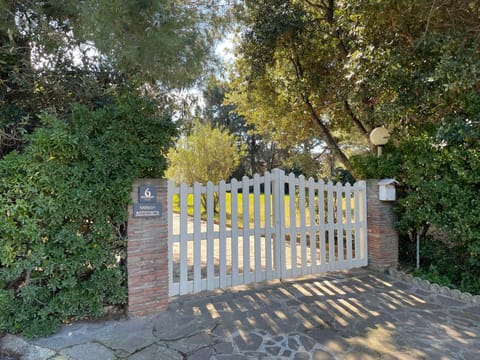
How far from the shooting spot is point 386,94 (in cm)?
508

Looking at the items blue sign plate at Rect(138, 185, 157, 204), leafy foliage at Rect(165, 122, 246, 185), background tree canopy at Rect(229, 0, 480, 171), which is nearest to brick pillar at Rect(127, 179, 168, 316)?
blue sign plate at Rect(138, 185, 157, 204)

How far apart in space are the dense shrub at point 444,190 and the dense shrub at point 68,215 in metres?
3.96

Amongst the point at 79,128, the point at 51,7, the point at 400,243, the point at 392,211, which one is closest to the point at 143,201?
the point at 79,128

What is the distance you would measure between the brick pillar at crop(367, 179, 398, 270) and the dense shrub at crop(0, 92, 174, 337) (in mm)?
3775

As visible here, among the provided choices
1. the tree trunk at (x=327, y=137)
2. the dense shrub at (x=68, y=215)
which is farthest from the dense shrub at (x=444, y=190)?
the dense shrub at (x=68, y=215)

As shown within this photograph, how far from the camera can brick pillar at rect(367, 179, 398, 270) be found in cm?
498

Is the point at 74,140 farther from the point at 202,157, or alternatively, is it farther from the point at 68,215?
the point at 202,157

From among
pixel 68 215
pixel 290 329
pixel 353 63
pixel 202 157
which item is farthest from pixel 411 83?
pixel 202 157

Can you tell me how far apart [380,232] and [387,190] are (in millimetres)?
720

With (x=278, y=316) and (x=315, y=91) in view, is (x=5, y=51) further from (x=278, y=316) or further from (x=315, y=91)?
(x=315, y=91)

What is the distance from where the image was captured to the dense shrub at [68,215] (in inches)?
116

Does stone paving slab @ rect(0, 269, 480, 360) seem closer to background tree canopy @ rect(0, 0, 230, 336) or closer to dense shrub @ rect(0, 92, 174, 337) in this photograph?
dense shrub @ rect(0, 92, 174, 337)

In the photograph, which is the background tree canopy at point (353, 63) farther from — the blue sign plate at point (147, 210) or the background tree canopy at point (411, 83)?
the blue sign plate at point (147, 210)

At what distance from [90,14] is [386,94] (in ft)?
14.9
